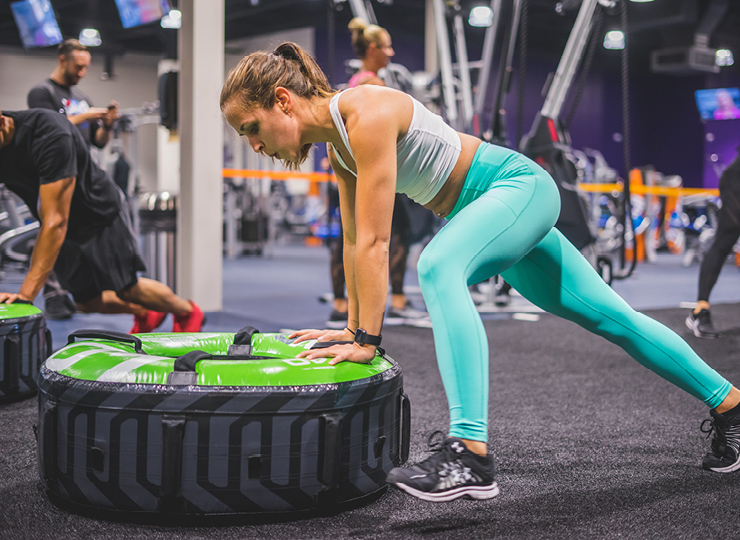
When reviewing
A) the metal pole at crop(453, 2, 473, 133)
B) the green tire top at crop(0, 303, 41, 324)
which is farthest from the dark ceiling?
the green tire top at crop(0, 303, 41, 324)

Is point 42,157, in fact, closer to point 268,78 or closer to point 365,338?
point 268,78

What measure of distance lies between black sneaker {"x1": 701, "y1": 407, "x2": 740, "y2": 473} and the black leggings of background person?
2177 mm

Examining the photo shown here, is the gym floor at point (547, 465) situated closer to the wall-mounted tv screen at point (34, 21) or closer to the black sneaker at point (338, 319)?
the black sneaker at point (338, 319)

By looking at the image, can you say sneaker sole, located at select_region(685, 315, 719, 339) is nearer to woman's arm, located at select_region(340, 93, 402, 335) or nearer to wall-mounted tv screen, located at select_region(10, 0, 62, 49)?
woman's arm, located at select_region(340, 93, 402, 335)

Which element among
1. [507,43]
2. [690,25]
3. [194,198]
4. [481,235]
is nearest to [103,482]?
[481,235]

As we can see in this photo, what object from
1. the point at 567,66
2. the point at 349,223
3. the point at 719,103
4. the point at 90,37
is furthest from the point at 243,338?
the point at 719,103

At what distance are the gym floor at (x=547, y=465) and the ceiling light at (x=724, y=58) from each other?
1185cm

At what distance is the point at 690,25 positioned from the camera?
12.9m

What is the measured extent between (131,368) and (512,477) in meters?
0.91

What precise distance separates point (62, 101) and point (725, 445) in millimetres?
3546

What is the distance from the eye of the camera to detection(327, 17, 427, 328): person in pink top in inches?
145

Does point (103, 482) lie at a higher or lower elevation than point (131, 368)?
lower

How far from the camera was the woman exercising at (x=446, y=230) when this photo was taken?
1372 millimetres

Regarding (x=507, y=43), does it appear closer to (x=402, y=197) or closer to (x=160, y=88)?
(x=402, y=197)
